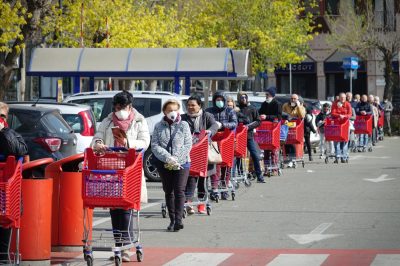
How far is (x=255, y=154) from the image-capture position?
80.2 ft

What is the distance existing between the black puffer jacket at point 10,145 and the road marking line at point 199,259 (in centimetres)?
190

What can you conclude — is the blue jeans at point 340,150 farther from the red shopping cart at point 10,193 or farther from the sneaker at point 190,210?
the red shopping cart at point 10,193

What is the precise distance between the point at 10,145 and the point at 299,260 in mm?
3222

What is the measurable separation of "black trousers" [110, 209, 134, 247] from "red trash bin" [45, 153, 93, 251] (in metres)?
0.51

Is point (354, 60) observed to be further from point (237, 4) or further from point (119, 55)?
point (119, 55)

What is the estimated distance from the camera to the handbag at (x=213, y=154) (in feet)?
62.0

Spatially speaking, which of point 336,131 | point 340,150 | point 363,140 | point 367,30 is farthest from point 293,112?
point 367,30

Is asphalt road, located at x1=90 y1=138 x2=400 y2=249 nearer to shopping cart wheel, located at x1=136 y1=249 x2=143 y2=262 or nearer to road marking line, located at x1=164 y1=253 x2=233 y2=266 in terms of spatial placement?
road marking line, located at x1=164 y1=253 x2=233 y2=266

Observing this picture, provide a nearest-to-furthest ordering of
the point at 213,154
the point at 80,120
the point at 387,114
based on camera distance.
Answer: the point at 213,154 < the point at 80,120 < the point at 387,114

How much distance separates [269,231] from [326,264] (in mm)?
3168

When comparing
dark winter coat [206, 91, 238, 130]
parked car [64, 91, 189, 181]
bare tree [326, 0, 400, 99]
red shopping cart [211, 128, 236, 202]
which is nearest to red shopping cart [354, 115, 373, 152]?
parked car [64, 91, 189, 181]

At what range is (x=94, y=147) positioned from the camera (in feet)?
43.5

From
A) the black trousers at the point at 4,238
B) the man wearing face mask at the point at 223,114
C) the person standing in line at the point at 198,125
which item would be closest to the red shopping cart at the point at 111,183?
the black trousers at the point at 4,238

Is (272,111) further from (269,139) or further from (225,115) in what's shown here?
(225,115)
